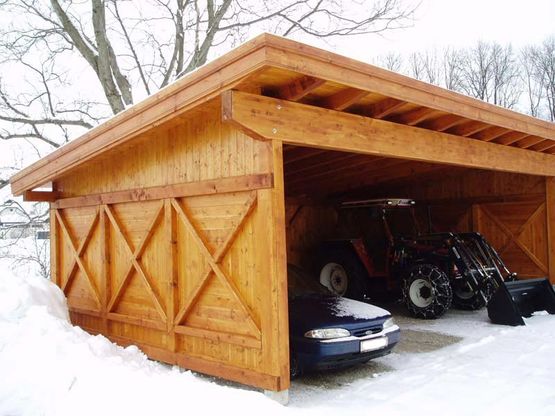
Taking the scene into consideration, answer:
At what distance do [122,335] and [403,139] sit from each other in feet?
15.2

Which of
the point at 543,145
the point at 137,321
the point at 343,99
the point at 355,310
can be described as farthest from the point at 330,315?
the point at 543,145

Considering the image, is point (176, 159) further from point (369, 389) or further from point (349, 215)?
point (349, 215)

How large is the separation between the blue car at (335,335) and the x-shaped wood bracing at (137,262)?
5.73 ft

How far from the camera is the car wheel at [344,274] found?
9.80 meters

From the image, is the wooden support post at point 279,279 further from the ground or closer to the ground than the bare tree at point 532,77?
closer to the ground

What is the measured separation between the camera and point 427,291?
28.8ft

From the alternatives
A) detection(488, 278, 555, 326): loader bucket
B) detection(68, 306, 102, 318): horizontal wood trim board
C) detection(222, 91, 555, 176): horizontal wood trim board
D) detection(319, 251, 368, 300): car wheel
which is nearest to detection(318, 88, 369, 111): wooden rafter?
detection(222, 91, 555, 176): horizontal wood trim board

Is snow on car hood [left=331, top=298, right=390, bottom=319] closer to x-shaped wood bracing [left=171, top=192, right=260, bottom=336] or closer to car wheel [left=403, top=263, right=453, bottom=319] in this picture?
x-shaped wood bracing [left=171, top=192, right=260, bottom=336]

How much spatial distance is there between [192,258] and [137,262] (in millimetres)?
1223

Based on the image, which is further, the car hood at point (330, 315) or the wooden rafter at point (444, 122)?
the wooden rafter at point (444, 122)

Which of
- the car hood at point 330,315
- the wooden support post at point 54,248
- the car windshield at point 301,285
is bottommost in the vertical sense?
the car hood at point 330,315

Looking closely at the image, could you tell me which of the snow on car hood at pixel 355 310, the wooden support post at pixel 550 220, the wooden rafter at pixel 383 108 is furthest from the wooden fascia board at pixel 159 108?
the wooden support post at pixel 550 220

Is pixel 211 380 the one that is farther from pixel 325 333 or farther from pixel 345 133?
pixel 345 133

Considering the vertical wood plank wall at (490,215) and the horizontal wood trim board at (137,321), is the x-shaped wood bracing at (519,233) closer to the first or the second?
the vertical wood plank wall at (490,215)
